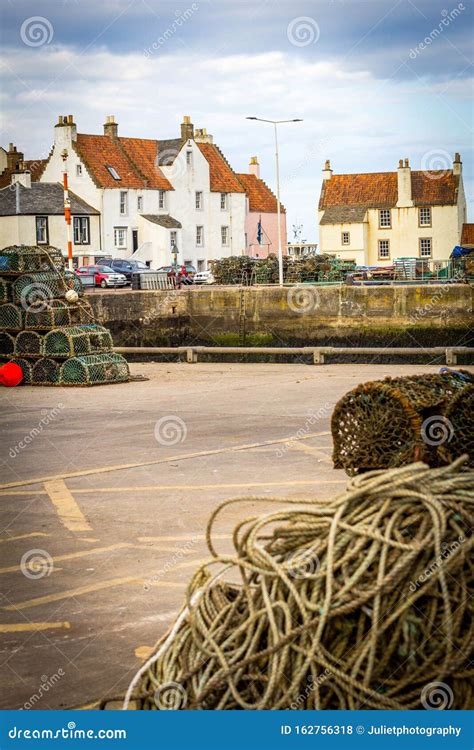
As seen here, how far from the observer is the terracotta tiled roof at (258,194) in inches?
3118

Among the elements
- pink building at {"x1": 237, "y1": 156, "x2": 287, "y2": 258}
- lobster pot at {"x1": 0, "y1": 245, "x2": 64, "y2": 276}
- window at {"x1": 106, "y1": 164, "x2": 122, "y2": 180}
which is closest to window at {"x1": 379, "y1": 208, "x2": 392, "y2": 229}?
pink building at {"x1": 237, "y1": 156, "x2": 287, "y2": 258}

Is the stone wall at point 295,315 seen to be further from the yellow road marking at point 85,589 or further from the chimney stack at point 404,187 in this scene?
the chimney stack at point 404,187

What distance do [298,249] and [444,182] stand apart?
Result: 448 inches

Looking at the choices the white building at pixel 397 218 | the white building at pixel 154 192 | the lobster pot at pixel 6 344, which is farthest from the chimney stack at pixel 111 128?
the lobster pot at pixel 6 344

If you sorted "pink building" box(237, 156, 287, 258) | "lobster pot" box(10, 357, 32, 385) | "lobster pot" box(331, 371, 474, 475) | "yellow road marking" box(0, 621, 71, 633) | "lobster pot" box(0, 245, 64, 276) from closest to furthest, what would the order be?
"yellow road marking" box(0, 621, 71, 633) → "lobster pot" box(331, 371, 474, 475) → "lobster pot" box(0, 245, 64, 276) → "lobster pot" box(10, 357, 32, 385) → "pink building" box(237, 156, 287, 258)

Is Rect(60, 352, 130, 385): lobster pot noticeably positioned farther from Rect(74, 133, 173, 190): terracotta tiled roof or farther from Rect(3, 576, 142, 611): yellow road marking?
Rect(74, 133, 173, 190): terracotta tiled roof

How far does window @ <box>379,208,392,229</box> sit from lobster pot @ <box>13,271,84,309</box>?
53.5 meters

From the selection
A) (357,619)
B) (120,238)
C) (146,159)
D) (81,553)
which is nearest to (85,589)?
(81,553)

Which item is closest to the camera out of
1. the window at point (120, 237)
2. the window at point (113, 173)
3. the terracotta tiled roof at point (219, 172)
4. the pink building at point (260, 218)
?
the window at point (120, 237)

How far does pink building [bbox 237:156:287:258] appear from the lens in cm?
7831

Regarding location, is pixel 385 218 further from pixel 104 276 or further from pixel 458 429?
pixel 458 429

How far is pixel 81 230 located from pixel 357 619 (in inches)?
2397

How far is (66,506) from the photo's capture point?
34.0 feet
